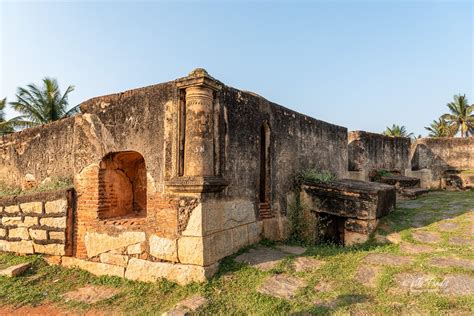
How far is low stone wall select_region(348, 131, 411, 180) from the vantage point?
12.1 m

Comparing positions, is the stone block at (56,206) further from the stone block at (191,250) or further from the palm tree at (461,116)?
the palm tree at (461,116)

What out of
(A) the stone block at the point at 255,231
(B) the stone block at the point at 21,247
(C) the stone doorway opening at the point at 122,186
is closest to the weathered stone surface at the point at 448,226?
(A) the stone block at the point at 255,231

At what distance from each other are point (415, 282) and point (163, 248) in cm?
353

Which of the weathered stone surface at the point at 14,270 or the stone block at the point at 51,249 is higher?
the stone block at the point at 51,249

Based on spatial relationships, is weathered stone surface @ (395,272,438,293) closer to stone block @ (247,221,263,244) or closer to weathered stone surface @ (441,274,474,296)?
weathered stone surface @ (441,274,474,296)

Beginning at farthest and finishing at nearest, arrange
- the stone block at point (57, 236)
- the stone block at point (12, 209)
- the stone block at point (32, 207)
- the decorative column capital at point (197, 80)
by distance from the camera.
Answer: the stone block at point (12, 209), the stone block at point (32, 207), the stone block at point (57, 236), the decorative column capital at point (197, 80)

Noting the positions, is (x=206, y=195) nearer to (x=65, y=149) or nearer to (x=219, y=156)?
(x=219, y=156)

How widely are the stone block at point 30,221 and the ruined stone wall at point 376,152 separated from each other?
33.2ft

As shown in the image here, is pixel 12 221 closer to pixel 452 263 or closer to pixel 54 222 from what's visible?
pixel 54 222

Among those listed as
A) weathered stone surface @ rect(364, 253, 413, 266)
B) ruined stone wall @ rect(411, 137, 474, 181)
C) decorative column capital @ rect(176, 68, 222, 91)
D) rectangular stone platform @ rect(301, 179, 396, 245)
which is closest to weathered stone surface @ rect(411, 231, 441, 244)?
rectangular stone platform @ rect(301, 179, 396, 245)

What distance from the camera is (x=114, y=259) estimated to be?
529 centimetres

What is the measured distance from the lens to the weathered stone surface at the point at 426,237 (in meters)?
5.85

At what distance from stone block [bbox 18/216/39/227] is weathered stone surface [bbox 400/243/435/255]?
22.1 feet

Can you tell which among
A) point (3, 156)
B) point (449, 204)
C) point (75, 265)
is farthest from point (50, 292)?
point (449, 204)
